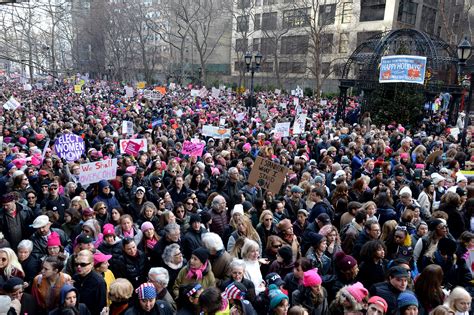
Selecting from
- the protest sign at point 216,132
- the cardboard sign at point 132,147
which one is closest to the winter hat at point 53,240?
the cardboard sign at point 132,147

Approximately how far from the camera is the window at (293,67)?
4972 cm

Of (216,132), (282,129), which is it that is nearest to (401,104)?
(282,129)

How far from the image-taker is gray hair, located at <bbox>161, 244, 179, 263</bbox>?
468 cm

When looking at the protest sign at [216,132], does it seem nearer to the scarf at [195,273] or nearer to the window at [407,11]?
the scarf at [195,273]

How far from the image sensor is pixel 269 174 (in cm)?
780

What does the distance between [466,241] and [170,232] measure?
365cm

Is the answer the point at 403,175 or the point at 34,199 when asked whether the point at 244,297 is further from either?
the point at 403,175

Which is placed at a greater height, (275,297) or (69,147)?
(69,147)

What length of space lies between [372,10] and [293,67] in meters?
10.8

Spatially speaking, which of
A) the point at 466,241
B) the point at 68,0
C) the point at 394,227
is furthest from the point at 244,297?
the point at 68,0

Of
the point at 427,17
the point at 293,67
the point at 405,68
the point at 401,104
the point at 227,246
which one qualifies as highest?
the point at 427,17

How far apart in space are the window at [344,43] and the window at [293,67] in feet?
15.0

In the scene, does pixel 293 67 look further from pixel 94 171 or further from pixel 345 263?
pixel 345 263

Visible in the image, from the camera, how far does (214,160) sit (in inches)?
421
